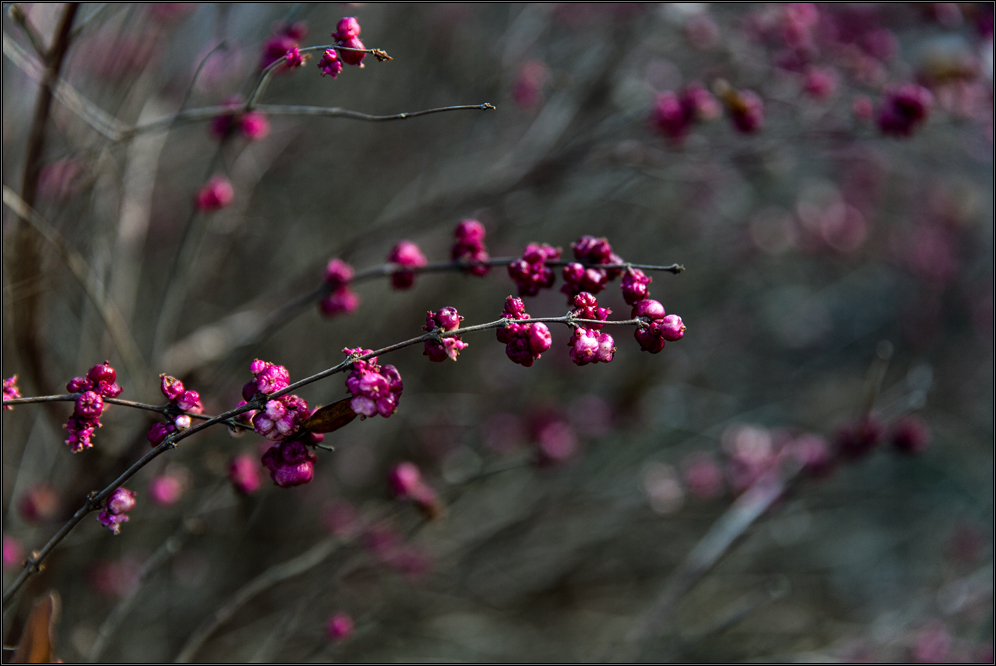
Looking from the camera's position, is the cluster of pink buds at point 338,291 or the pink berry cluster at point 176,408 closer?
the pink berry cluster at point 176,408

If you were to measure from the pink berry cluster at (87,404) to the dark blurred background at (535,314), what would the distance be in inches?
21.7

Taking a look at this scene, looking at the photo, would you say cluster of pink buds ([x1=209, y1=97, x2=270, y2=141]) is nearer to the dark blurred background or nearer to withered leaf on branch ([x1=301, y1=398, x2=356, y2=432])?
the dark blurred background

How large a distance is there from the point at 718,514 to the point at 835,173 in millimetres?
2919

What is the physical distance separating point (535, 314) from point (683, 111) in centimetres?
242

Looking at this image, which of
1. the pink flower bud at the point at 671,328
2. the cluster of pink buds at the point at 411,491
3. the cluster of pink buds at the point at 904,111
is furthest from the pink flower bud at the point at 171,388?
the cluster of pink buds at the point at 904,111

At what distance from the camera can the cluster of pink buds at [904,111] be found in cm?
196

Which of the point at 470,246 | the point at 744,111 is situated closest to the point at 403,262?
the point at 470,246

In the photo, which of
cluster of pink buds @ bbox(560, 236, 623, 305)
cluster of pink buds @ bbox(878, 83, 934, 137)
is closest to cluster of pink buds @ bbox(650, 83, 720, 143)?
cluster of pink buds @ bbox(878, 83, 934, 137)

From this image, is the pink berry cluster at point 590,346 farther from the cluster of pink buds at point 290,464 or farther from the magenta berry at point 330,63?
the magenta berry at point 330,63

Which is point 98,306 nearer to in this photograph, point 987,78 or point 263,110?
point 263,110

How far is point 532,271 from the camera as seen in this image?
1390mm

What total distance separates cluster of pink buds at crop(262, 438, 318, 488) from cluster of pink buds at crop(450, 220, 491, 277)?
0.60 m

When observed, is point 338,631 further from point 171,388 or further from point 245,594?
point 171,388

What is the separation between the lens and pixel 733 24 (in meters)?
3.05
